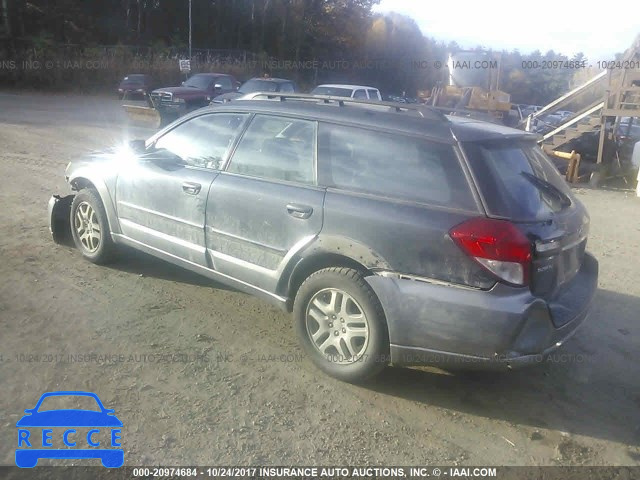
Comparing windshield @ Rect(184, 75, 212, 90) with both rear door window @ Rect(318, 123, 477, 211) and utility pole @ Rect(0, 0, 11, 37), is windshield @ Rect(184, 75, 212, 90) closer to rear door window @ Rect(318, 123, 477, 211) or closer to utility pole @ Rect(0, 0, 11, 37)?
rear door window @ Rect(318, 123, 477, 211)

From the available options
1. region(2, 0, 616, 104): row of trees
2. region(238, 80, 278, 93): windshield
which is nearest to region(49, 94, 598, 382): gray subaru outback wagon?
region(238, 80, 278, 93): windshield

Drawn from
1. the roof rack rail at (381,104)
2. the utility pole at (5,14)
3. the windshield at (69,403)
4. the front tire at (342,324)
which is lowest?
the windshield at (69,403)

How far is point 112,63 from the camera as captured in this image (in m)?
36.6

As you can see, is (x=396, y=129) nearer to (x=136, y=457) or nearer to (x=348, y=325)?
(x=348, y=325)

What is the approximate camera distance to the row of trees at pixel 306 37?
155 ft

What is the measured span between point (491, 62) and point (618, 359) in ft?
55.4

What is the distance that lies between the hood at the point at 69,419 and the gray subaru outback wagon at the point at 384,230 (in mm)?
1315

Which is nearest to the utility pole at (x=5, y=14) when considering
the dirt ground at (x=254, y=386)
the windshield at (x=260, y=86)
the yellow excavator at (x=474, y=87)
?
the windshield at (x=260, y=86)

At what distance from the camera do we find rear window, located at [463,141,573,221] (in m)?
3.36

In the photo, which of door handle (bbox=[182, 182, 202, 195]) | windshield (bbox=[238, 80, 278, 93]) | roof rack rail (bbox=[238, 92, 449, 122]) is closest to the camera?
roof rack rail (bbox=[238, 92, 449, 122])

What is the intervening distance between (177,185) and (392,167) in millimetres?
1842

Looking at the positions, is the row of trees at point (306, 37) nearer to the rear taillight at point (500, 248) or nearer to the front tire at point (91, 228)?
the front tire at point (91, 228)

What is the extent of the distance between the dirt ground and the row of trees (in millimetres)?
41407

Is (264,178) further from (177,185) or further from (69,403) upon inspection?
(69,403)
